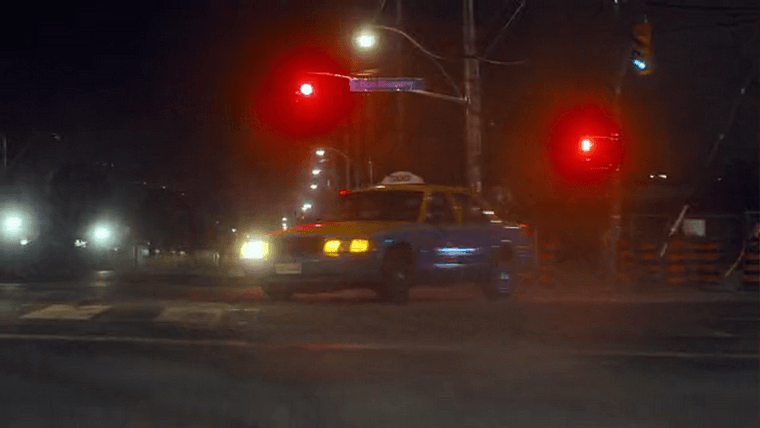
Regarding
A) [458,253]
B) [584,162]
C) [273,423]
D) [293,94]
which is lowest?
[273,423]

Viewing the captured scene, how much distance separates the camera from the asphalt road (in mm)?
7305

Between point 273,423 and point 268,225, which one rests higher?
point 268,225

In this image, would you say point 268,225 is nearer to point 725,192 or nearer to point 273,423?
point 725,192

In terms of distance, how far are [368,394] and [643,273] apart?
15.8 m

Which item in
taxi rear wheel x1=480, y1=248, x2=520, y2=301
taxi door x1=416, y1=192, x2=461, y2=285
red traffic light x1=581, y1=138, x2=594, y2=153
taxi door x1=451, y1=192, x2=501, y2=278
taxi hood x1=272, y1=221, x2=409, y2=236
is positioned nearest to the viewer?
taxi hood x1=272, y1=221, x2=409, y2=236

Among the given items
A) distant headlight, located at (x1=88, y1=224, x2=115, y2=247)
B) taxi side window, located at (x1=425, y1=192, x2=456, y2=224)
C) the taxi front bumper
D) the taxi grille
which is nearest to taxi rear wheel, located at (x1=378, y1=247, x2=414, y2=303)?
the taxi front bumper

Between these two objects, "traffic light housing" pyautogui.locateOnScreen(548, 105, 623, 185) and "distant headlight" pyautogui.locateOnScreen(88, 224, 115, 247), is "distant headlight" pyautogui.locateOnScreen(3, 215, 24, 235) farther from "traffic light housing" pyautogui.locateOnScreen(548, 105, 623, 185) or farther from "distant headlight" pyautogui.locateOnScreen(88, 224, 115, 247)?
"traffic light housing" pyautogui.locateOnScreen(548, 105, 623, 185)

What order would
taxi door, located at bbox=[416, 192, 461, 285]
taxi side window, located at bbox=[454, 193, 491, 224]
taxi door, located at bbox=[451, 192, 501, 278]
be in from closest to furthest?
taxi door, located at bbox=[416, 192, 461, 285] < taxi door, located at bbox=[451, 192, 501, 278] < taxi side window, located at bbox=[454, 193, 491, 224]

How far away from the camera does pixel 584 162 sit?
1906cm

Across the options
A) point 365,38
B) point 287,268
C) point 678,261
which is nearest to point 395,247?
point 287,268

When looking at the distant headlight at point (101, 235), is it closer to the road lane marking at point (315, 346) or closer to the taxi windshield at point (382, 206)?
the taxi windshield at point (382, 206)

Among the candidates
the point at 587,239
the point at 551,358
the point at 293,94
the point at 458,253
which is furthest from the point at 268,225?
the point at 551,358

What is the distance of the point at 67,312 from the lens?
13117 millimetres

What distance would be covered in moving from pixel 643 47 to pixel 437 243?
550 cm
